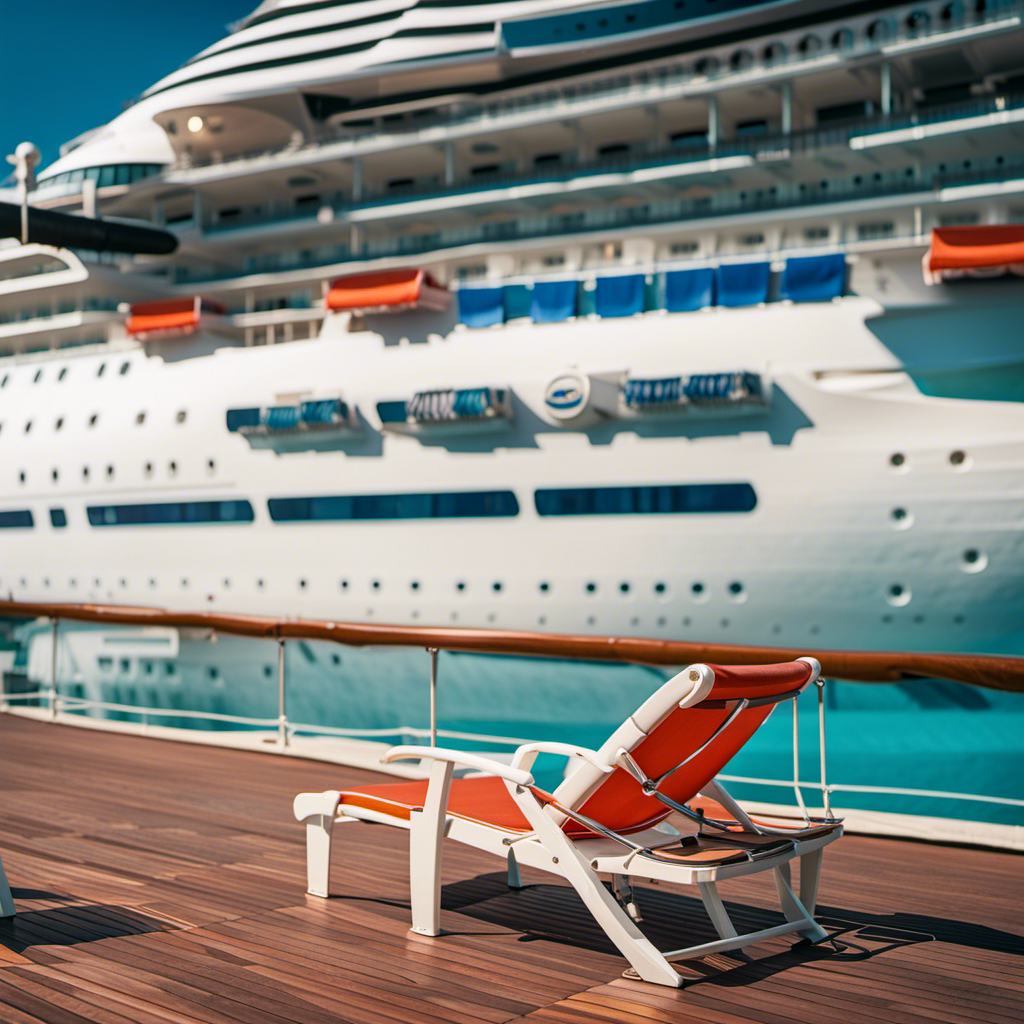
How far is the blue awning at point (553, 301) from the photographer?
52.3ft

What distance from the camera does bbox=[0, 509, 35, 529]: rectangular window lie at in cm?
2166

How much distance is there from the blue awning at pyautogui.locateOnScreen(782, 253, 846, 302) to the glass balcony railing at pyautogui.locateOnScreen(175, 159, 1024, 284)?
6.12ft

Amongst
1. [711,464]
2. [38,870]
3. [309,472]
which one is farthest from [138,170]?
[38,870]

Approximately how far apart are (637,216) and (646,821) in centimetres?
1542

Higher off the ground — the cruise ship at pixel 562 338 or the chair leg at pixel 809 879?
the cruise ship at pixel 562 338

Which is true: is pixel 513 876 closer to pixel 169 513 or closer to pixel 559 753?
pixel 559 753

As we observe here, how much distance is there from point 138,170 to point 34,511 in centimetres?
822

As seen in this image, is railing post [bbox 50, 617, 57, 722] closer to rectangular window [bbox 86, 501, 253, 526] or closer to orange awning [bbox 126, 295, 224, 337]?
rectangular window [bbox 86, 501, 253, 526]

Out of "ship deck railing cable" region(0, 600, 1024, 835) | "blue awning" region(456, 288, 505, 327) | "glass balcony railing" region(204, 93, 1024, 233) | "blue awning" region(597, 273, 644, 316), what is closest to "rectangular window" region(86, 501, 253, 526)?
"blue awning" region(456, 288, 505, 327)

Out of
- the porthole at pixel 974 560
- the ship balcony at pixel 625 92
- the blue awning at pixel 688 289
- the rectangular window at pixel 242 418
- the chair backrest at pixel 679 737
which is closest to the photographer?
the chair backrest at pixel 679 737

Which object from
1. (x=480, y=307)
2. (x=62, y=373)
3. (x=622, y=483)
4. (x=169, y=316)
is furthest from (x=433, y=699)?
(x=62, y=373)

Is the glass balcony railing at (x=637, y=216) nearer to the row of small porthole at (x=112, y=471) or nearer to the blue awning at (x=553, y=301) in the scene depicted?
the blue awning at (x=553, y=301)

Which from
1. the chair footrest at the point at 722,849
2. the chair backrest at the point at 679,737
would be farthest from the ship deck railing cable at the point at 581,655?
the chair backrest at the point at 679,737

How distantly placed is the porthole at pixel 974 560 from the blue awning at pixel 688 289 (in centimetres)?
491
